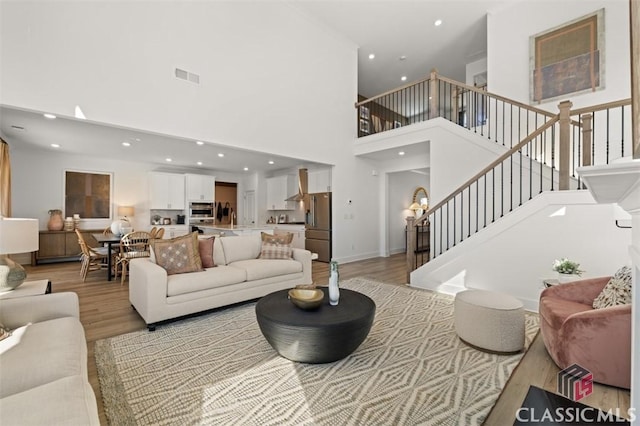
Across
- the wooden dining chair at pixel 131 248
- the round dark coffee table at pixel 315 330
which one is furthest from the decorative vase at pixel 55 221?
the round dark coffee table at pixel 315 330

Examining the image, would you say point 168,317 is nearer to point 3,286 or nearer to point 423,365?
point 3,286

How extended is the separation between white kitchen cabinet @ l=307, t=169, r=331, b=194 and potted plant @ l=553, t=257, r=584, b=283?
187 inches

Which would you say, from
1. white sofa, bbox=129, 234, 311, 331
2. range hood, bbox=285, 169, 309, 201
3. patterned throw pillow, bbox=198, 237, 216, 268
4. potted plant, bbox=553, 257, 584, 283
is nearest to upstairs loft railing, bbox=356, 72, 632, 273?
potted plant, bbox=553, 257, 584, 283

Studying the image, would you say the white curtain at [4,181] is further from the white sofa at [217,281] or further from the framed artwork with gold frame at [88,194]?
the white sofa at [217,281]

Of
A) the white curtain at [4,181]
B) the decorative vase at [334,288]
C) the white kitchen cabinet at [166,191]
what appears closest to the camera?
the decorative vase at [334,288]

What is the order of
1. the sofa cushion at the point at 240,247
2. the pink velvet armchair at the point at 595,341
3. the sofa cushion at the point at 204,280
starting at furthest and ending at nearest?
the sofa cushion at the point at 240,247 → the sofa cushion at the point at 204,280 → the pink velvet armchair at the point at 595,341

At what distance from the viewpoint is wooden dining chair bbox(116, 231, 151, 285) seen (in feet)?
16.1

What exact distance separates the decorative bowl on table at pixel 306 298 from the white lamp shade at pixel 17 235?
2.03 m

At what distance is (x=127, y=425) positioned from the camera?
1.65 meters

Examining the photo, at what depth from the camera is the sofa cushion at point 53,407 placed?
0.99 meters

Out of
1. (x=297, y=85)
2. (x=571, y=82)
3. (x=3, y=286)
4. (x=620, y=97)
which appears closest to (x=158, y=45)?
(x=297, y=85)

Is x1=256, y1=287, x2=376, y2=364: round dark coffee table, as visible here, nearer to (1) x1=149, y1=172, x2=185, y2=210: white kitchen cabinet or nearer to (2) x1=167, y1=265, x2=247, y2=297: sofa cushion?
(2) x1=167, y1=265, x2=247, y2=297: sofa cushion

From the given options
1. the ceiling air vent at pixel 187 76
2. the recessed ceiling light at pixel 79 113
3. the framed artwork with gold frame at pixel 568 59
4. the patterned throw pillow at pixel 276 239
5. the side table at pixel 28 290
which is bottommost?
the side table at pixel 28 290

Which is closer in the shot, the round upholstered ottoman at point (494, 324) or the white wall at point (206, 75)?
the round upholstered ottoman at point (494, 324)
